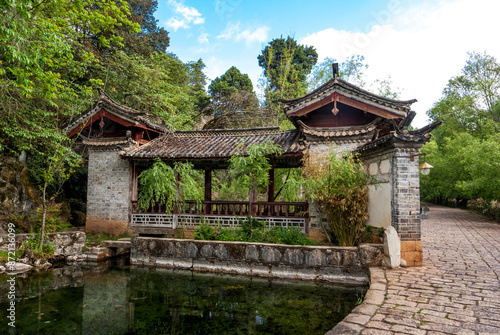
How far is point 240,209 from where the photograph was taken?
10289mm

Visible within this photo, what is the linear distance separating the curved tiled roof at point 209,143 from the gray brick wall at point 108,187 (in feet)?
2.86

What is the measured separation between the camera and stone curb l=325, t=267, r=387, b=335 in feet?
11.8

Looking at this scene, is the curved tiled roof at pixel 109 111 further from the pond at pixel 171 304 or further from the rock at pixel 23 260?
the pond at pixel 171 304

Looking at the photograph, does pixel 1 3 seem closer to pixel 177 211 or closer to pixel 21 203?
pixel 177 211

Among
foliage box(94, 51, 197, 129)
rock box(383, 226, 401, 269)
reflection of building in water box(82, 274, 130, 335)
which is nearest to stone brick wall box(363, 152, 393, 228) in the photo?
rock box(383, 226, 401, 269)

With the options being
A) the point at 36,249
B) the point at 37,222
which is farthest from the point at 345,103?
the point at 37,222

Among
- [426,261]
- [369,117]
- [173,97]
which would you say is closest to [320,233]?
[426,261]

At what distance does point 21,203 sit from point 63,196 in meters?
2.97

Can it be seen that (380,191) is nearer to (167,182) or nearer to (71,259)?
(167,182)

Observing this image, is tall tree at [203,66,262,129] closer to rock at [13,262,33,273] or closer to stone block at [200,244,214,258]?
stone block at [200,244,214,258]

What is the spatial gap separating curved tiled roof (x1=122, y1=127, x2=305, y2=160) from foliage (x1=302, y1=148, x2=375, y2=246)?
1.90 m

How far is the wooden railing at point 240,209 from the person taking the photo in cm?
981

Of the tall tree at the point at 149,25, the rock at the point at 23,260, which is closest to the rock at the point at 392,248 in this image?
the rock at the point at 23,260

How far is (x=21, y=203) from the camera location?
11750 mm
